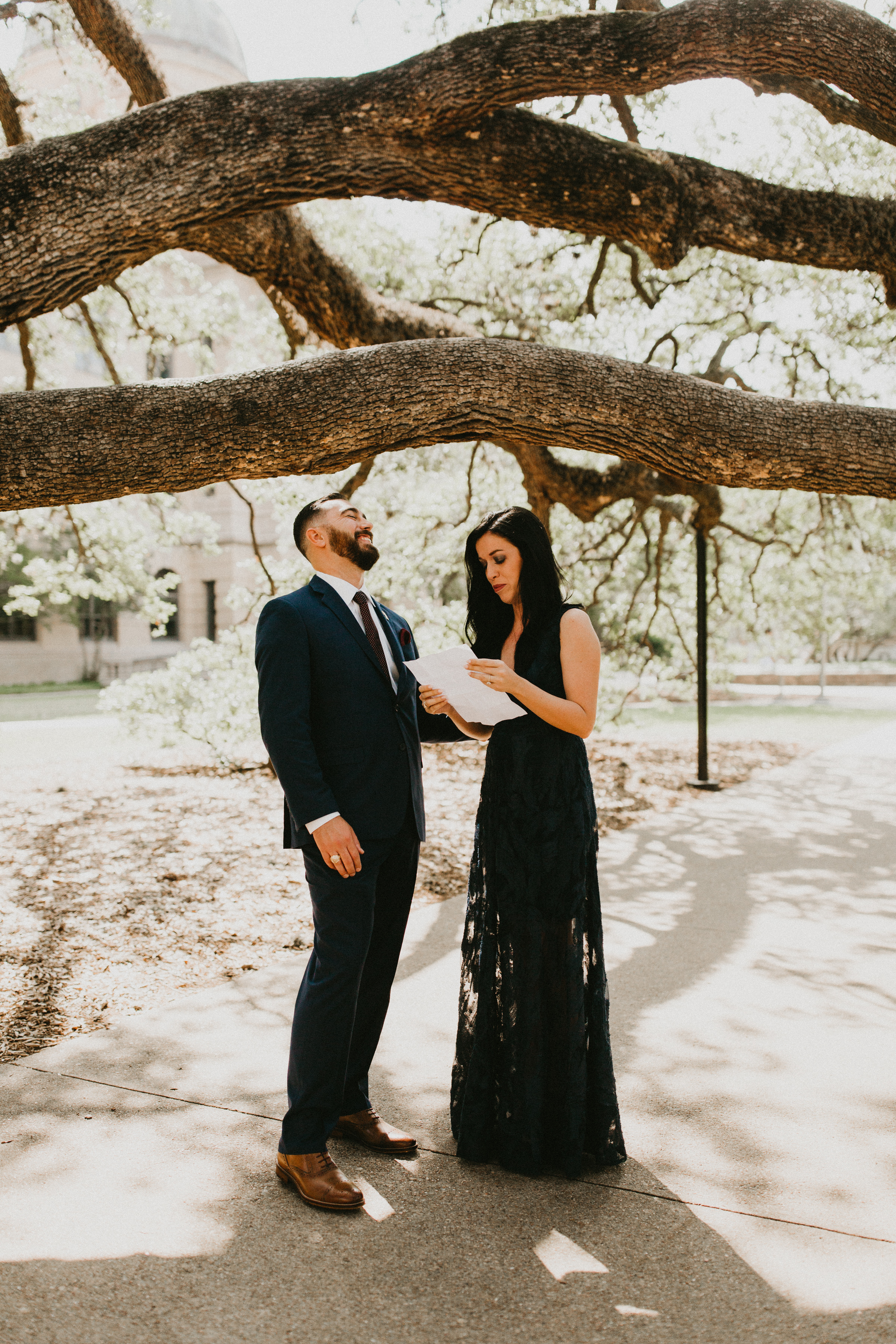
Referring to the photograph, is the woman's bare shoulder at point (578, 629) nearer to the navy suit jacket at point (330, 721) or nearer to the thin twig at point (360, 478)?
the navy suit jacket at point (330, 721)

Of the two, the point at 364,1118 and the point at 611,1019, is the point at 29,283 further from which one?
the point at 611,1019

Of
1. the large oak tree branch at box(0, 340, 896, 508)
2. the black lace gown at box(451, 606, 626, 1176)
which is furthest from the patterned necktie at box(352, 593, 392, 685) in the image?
the large oak tree branch at box(0, 340, 896, 508)

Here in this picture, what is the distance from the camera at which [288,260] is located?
23.1ft

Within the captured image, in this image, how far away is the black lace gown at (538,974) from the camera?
10.00 feet

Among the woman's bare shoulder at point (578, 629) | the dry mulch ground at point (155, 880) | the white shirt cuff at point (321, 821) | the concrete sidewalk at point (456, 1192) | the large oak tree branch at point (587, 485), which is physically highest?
the large oak tree branch at point (587, 485)

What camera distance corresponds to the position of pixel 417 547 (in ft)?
43.8

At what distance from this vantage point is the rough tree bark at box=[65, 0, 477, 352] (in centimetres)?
679

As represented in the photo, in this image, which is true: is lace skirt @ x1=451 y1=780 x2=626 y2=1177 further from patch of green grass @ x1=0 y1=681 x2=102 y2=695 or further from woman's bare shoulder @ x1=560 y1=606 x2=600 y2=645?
patch of green grass @ x1=0 y1=681 x2=102 y2=695

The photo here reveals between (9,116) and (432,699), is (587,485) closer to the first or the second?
(9,116)

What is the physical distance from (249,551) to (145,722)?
25759 mm

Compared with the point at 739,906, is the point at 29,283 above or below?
above

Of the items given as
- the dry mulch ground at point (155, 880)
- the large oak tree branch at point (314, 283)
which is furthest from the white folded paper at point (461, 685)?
the large oak tree branch at point (314, 283)

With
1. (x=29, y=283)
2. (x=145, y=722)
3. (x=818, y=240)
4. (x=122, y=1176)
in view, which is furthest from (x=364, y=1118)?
(x=145, y=722)

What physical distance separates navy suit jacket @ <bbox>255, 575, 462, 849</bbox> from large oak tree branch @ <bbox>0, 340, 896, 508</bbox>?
39.3 inches
